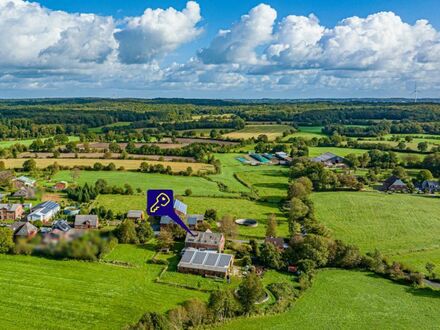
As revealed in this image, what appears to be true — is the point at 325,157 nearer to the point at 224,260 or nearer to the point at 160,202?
the point at 224,260

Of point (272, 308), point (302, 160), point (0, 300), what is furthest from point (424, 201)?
point (0, 300)

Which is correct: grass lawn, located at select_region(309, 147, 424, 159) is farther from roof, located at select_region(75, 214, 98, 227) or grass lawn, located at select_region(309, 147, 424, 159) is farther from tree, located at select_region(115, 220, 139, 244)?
tree, located at select_region(115, 220, 139, 244)

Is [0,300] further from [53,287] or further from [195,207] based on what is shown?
[195,207]

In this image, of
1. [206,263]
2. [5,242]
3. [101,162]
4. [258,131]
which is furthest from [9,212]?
[258,131]

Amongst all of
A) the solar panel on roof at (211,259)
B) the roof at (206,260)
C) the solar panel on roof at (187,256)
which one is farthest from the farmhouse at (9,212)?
the solar panel on roof at (211,259)

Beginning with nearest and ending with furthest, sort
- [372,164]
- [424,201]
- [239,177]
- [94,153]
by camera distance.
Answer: [424,201] → [239,177] → [372,164] → [94,153]
